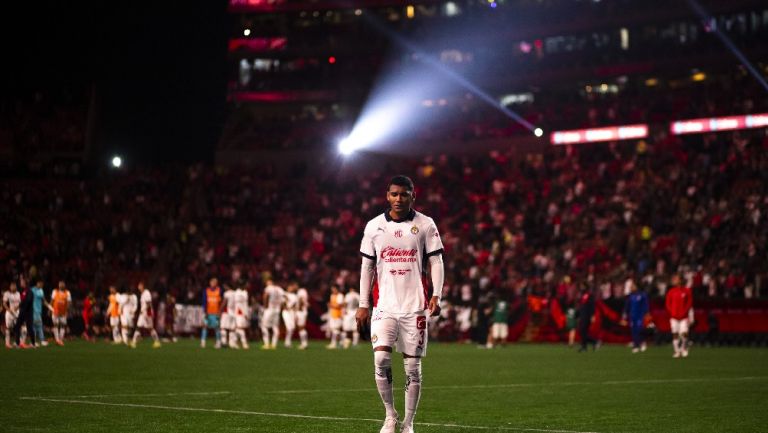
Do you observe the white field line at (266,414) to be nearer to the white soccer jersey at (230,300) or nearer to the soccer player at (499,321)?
the white soccer jersey at (230,300)

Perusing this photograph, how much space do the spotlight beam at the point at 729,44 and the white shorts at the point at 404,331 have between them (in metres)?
44.3

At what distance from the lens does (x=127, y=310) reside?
39.5m

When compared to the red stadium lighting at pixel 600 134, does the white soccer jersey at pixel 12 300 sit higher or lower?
lower

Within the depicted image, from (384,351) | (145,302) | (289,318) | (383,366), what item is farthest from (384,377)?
(145,302)

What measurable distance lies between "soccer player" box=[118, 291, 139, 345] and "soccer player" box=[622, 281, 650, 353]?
54.7ft

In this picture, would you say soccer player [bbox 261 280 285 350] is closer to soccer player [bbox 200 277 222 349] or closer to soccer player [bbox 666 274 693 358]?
soccer player [bbox 200 277 222 349]

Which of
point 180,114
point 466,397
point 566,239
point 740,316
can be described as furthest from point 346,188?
point 466,397

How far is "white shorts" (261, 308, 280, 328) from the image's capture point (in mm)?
37875

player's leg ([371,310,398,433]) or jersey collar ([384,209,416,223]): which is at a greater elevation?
jersey collar ([384,209,416,223])

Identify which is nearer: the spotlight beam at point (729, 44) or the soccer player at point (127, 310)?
the soccer player at point (127, 310)

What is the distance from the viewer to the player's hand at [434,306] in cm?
1081

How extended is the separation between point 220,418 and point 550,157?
145 feet

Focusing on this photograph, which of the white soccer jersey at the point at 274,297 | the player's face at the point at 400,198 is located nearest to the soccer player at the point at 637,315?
the white soccer jersey at the point at 274,297

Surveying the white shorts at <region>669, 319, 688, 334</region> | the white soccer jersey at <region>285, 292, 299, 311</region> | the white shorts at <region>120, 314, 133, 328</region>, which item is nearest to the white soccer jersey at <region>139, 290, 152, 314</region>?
the white shorts at <region>120, 314, 133, 328</region>
